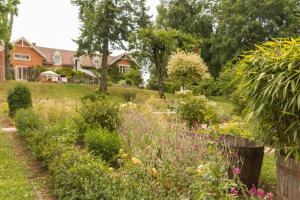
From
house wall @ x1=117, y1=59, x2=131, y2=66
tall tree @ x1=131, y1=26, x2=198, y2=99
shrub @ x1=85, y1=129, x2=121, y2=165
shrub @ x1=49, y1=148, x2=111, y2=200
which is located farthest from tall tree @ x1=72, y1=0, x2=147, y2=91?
shrub @ x1=49, y1=148, x2=111, y2=200

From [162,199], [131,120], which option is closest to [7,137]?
[131,120]

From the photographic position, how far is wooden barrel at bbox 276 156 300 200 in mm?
3662

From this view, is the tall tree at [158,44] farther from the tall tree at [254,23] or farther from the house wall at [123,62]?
the house wall at [123,62]

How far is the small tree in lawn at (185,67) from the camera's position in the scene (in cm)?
2422

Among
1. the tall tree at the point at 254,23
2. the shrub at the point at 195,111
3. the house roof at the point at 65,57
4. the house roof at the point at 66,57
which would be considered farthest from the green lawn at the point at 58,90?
the shrub at the point at 195,111

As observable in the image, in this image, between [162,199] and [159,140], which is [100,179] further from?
[159,140]

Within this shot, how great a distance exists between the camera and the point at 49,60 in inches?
1657

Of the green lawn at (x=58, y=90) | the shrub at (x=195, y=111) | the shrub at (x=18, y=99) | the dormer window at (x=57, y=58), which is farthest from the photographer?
the dormer window at (x=57, y=58)

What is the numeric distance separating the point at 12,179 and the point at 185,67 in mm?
19601

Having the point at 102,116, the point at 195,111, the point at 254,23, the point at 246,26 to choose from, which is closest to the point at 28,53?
the point at 246,26

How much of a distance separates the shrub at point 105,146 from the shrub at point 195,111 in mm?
3100

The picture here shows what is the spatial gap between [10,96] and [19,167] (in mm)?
6977

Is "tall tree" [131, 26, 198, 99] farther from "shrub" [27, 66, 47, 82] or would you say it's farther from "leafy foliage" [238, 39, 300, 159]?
"leafy foliage" [238, 39, 300, 159]

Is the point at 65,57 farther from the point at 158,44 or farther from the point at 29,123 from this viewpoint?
the point at 29,123
